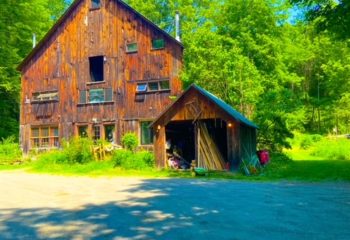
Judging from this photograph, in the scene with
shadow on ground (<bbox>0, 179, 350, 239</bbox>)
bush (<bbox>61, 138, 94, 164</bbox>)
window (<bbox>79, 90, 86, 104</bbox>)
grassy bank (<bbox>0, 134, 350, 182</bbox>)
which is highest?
window (<bbox>79, 90, 86, 104</bbox>)

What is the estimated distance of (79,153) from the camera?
23.1 meters

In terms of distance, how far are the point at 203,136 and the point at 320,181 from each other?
675cm

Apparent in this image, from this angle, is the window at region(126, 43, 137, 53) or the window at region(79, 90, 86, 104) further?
the window at region(79, 90, 86, 104)

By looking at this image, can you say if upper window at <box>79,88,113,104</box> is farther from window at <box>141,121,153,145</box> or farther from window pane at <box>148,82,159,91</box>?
window at <box>141,121,153,145</box>

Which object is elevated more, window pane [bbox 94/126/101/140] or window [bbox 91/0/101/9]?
window [bbox 91/0/101/9]

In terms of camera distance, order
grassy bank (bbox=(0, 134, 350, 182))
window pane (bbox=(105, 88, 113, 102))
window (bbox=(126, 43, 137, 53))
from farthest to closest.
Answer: window pane (bbox=(105, 88, 113, 102)), window (bbox=(126, 43, 137, 53)), grassy bank (bbox=(0, 134, 350, 182))

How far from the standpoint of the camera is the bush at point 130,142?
2633 centimetres

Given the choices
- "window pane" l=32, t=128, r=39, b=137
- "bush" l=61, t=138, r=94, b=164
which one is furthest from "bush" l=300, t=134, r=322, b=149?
"window pane" l=32, t=128, r=39, b=137

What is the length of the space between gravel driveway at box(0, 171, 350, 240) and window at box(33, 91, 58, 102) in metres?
16.9

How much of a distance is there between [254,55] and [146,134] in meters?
15.5

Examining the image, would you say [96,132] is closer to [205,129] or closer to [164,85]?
[164,85]

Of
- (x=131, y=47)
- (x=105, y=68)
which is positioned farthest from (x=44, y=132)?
(x=131, y=47)

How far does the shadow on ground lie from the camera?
6719 millimetres

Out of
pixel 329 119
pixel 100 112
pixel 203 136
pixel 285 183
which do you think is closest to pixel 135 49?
pixel 100 112
